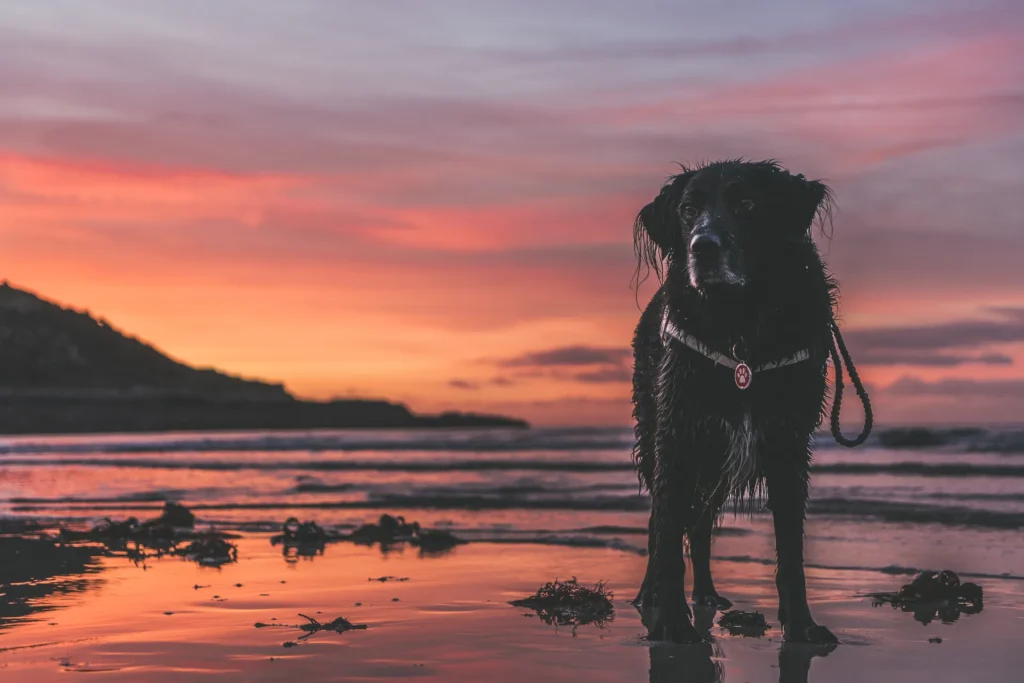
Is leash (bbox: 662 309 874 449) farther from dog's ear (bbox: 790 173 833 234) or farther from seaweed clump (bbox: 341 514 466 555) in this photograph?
seaweed clump (bbox: 341 514 466 555)

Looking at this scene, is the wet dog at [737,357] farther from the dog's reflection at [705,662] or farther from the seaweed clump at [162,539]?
the seaweed clump at [162,539]

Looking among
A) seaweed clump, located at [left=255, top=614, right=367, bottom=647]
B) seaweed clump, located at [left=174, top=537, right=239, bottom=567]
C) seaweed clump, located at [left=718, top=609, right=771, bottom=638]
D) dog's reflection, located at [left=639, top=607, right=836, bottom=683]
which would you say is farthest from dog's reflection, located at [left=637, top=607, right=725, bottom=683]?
seaweed clump, located at [left=174, top=537, right=239, bottom=567]

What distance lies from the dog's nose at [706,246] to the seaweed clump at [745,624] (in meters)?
2.52

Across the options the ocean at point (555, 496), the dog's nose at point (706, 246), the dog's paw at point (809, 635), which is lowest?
the ocean at point (555, 496)

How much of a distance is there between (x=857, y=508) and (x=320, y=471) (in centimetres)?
1811

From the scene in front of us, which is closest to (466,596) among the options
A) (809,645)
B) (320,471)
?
(809,645)

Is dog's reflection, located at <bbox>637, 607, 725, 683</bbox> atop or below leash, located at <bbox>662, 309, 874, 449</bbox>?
below

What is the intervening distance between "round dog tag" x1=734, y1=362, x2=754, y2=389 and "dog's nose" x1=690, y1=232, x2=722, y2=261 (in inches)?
29.7

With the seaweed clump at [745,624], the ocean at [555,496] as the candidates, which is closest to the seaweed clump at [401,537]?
the ocean at [555,496]

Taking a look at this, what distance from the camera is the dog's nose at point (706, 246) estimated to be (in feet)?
17.6

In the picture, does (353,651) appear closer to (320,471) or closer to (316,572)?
(316,572)

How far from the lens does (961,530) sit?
13.3 m

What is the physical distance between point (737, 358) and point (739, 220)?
75 centimetres

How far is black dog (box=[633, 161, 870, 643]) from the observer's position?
5762mm
